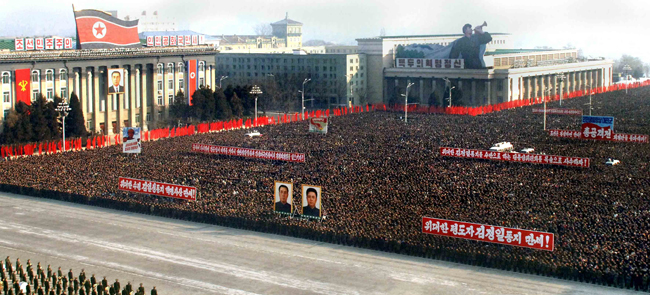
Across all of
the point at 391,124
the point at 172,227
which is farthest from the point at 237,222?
the point at 391,124

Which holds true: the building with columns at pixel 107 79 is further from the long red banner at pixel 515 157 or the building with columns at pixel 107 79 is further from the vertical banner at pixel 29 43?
the long red banner at pixel 515 157

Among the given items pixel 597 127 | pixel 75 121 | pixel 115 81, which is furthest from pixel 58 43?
pixel 597 127

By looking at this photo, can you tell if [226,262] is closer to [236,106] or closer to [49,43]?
[49,43]

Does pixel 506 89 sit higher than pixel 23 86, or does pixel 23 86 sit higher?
pixel 506 89

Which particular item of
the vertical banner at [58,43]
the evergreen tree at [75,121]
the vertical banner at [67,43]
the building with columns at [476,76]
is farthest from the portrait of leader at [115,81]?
the building with columns at [476,76]

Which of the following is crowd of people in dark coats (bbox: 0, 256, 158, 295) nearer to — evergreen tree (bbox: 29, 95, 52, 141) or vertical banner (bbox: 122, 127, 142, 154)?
vertical banner (bbox: 122, 127, 142, 154)

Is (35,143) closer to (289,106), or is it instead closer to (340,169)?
(340,169)
